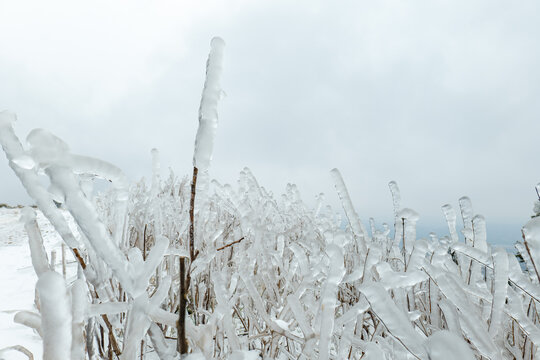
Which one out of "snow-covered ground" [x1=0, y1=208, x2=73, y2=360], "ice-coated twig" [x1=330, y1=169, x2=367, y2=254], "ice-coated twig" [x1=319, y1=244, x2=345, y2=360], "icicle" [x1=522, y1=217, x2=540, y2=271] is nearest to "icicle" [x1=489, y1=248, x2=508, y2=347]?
"icicle" [x1=522, y1=217, x2=540, y2=271]

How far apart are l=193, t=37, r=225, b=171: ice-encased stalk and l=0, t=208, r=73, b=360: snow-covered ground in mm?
351

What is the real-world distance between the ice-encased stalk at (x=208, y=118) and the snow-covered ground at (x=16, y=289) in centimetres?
35

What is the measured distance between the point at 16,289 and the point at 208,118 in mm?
3343

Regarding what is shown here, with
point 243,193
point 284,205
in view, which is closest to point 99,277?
point 243,193

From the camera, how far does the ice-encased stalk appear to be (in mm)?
479

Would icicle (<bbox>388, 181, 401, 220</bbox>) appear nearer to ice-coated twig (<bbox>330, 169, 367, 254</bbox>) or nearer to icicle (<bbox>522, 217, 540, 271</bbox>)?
ice-coated twig (<bbox>330, 169, 367, 254</bbox>)

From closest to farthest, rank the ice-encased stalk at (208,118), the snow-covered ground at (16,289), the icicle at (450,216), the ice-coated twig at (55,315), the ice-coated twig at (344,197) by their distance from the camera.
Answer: the ice-coated twig at (55,315), the ice-encased stalk at (208,118), the ice-coated twig at (344,197), the icicle at (450,216), the snow-covered ground at (16,289)

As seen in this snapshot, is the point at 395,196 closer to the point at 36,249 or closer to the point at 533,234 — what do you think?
the point at 533,234

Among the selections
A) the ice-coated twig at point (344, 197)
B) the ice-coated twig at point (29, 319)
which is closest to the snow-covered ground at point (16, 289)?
the ice-coated twig at point (29, 319)

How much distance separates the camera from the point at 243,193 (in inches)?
86.2

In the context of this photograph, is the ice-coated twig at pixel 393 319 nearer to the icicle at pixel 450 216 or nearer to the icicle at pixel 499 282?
the icicle at pixel 499 282

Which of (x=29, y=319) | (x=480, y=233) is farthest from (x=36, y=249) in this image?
(x=480, y=233)

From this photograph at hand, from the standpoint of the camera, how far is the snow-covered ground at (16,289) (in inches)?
66.6

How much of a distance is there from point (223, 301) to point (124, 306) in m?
0.23
